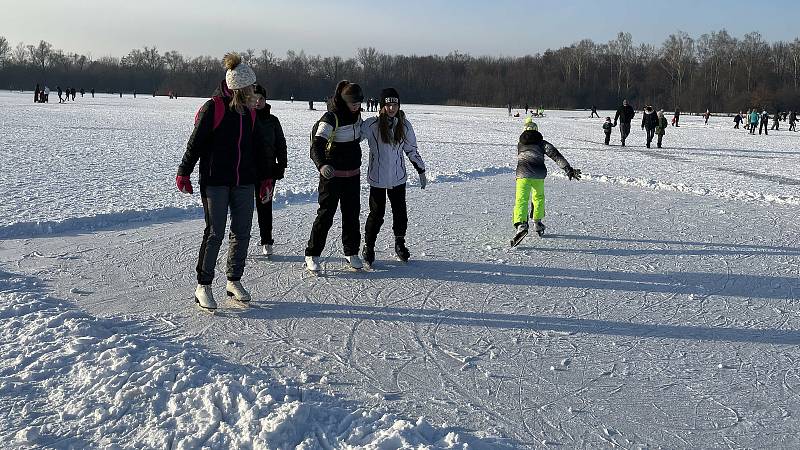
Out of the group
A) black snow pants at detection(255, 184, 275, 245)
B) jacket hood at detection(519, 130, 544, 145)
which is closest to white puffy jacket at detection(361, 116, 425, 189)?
black snow pants at detection(255, 184, 275, 245)

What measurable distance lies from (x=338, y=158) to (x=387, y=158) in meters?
0.46

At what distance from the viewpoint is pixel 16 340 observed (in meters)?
3.73

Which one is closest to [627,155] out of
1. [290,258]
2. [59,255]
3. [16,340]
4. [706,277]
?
[706,277]

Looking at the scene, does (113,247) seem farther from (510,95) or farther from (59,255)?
(510,95)

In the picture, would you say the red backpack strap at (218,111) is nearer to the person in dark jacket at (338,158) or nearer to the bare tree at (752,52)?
the person in dark jacket at (338,158)

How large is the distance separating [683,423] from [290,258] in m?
3.59

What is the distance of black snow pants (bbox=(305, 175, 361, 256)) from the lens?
5086 mm

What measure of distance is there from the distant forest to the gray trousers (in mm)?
75990

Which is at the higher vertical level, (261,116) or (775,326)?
(261,116)

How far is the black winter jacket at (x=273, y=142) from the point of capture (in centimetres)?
470

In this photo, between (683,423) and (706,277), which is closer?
(683,423)

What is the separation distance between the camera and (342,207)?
5.24 meters

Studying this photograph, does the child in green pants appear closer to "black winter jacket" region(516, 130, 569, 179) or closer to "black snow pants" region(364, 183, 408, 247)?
"black winter jacket" region(516, 130, 569, 179)

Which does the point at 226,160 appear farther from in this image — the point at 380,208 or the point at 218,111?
the point at 380,208
